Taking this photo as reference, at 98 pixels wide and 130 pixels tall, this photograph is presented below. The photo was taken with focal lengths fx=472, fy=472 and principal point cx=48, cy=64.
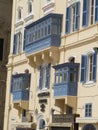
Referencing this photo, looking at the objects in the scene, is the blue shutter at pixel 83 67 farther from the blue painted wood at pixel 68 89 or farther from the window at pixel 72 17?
the window at pixel 72 17

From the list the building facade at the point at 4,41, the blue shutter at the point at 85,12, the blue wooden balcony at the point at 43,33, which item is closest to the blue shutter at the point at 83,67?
the blue shutter at the point at 85,12

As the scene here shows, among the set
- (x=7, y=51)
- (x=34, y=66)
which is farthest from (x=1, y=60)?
(x=34, y=66)

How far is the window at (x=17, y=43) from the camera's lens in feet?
145

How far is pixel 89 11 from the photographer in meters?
32.6

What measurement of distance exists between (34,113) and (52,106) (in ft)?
11.9

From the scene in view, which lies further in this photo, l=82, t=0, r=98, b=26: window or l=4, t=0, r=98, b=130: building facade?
l=4, t=0, r=98, b=130: building facade

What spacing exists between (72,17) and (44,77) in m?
6.12

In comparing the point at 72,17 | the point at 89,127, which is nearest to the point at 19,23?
the point at 72,17

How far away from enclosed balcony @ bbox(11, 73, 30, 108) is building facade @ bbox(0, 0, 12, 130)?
9567 mm

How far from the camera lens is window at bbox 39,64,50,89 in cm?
3762

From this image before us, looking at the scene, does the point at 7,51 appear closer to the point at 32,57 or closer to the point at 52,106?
the point at 32,57

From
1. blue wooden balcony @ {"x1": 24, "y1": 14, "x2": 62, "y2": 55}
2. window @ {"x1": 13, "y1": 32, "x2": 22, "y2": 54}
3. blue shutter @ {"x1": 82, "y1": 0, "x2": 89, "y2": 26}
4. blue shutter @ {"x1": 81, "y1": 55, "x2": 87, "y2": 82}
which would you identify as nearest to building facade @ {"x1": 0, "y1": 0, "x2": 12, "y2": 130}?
window @ {"x1": 13, "y1": 32, "x2": 22, "y2": 54}

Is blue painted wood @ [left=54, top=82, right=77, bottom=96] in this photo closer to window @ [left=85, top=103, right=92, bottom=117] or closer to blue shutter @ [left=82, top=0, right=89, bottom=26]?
window @ [left=85, top=103, right=92, bottom=117]

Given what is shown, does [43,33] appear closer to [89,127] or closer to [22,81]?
[22,81]
